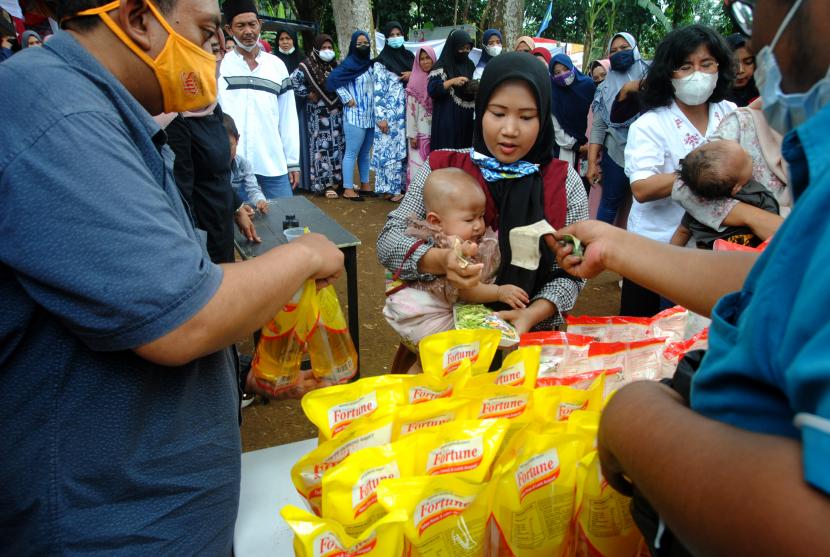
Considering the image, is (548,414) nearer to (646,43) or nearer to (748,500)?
(748,500)

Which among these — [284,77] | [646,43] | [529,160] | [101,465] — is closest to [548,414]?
[101,465]

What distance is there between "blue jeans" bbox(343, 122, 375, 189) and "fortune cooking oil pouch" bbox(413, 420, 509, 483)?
24.3 feet

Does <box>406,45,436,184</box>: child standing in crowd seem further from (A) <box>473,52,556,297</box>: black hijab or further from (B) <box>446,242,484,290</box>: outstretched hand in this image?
(B) <box>446,242,484,290</box>: outstretched hand

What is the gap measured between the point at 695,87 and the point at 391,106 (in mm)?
5557

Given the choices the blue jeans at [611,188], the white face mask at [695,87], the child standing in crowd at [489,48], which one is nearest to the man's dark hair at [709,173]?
the white face mask at [695,87]

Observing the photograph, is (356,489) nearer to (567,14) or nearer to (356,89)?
(356,89)

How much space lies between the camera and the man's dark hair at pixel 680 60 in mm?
2883

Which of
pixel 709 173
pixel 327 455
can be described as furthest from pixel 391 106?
pixel 327 455

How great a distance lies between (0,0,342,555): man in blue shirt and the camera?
0.84m

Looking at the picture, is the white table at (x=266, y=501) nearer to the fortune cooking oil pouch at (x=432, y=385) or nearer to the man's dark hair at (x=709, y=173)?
the fortune cooking oil pouch at (x=432, y=385)

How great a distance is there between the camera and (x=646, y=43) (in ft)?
75.5

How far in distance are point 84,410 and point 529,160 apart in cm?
180

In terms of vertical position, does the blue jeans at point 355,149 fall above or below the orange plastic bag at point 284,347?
below

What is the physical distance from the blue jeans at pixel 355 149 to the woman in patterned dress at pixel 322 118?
0.29 meters
